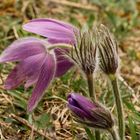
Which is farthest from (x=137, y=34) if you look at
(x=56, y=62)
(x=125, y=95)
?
(x=56, y=62)

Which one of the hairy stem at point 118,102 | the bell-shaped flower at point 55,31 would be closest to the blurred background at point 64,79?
the hairy stem at point 118,102

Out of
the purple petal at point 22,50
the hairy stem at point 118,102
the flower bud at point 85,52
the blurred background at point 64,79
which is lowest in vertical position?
the blurred background at point 64,79

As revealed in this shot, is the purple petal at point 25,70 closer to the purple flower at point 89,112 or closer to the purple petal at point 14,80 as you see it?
the purple petal at point 14,80

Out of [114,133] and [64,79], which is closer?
[114,133]

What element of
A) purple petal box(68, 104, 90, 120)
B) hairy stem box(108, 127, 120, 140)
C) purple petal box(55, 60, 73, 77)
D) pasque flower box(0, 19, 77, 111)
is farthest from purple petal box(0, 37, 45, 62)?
hairy stem box(108, 127, 120, 140)

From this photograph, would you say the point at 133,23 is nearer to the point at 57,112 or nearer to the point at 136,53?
the point at 136,53

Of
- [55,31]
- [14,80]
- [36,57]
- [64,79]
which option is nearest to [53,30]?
[55,31]

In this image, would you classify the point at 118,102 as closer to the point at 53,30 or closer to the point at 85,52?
the point at 85,52
